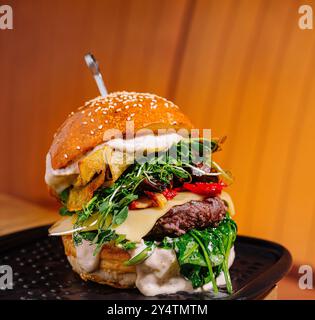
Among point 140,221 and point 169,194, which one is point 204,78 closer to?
point 169,194

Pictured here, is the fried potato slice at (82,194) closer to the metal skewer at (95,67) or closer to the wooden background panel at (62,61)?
the metal skewer at (95,67)

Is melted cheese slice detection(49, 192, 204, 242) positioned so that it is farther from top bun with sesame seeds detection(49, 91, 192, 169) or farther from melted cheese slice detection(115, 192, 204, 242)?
top bun with sesame seeds detection(49, 91, 192, 169)

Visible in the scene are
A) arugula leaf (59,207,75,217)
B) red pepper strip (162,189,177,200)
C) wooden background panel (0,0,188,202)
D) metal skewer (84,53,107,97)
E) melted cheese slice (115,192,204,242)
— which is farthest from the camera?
wooden background panel (0,0,188,202)

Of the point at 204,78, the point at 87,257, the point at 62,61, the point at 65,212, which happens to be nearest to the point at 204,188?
the point at 87,257

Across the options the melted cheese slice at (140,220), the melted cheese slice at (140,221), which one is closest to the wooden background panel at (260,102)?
the melted cheese slice at (140,220)

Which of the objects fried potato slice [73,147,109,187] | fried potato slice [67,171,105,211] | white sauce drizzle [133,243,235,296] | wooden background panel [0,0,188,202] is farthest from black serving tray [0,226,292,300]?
wooden background panel [0,0,188,202]
